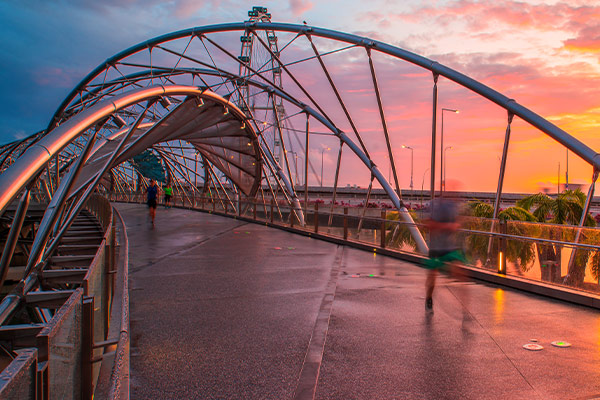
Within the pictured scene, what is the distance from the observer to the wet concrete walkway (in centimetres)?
435

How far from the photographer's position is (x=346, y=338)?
580 centimetres

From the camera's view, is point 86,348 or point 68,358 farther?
point 86,348

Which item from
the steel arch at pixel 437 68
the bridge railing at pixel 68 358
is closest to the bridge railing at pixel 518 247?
the steel arch at pixel 437 68

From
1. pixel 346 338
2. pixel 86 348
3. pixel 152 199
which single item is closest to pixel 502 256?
pixel 346 338

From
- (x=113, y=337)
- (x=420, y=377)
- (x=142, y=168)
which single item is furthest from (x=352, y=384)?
(x=142, y=168)

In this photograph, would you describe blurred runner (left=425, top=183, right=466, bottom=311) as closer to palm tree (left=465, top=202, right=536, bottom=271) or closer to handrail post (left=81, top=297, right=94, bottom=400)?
palm tree (left=465, top=202, right=536, bottom=271)

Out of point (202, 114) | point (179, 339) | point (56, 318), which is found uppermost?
point (202, 114)

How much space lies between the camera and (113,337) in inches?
173

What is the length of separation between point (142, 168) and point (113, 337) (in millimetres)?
94306

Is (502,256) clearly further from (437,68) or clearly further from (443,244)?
(437,68)

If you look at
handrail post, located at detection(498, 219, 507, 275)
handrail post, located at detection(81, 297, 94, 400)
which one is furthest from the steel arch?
handrail post, located at detection(81, 297, 94, 400)

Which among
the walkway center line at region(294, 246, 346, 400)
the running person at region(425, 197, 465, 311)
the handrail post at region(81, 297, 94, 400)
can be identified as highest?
the running person at region(425, 197, 465, 311)

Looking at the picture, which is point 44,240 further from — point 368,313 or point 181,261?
point 368,313

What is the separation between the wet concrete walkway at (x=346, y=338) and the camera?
4.35 m
